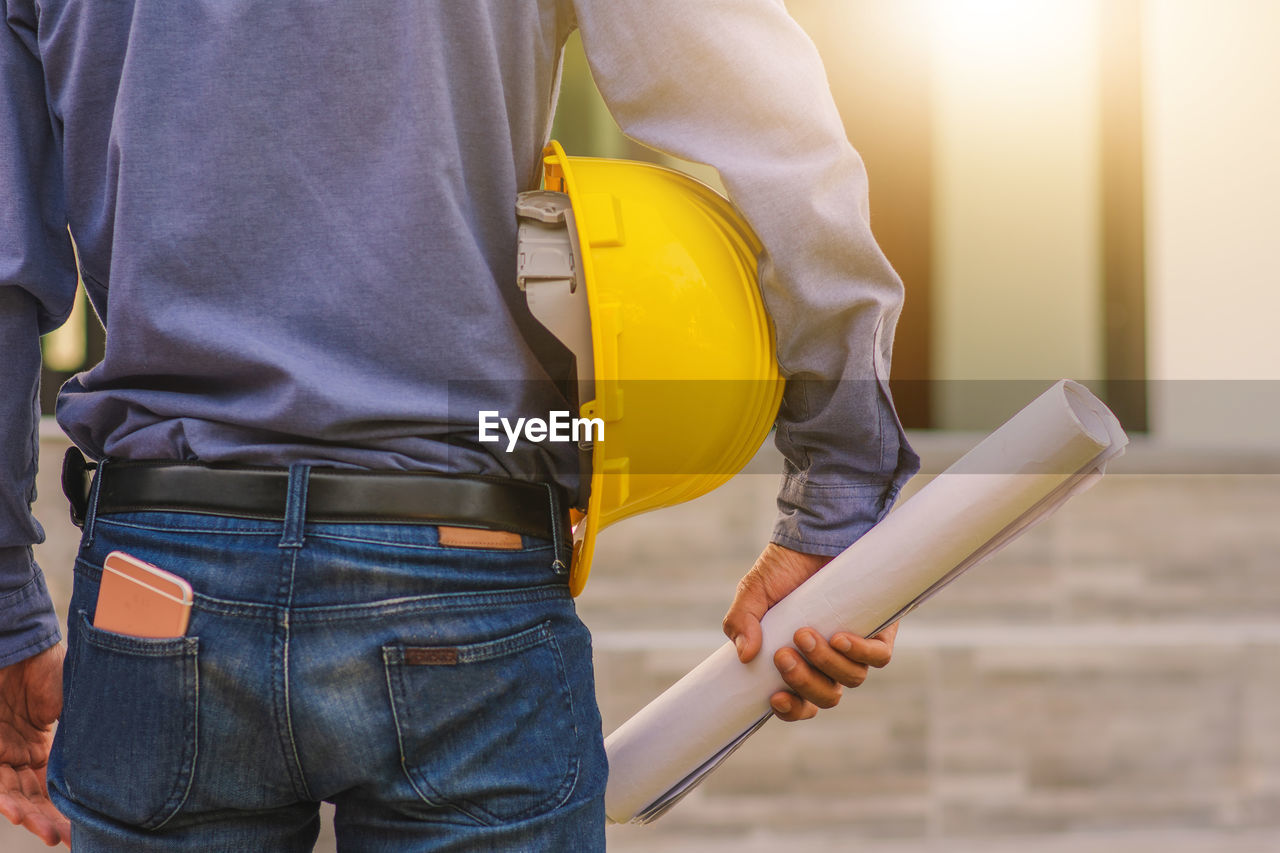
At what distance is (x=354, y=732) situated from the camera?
3.56ft

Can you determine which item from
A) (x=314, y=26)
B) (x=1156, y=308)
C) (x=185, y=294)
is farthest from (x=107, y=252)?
(x=1156, y=308)

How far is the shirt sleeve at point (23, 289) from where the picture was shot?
1270 mm

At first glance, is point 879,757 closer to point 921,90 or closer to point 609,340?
point 921,90

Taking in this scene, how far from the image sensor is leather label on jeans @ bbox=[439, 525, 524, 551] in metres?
1.12

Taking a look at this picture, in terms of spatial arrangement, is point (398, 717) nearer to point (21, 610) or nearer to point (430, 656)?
point (430, 656)

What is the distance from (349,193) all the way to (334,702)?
0.50 m

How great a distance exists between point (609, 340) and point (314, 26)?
0.43m

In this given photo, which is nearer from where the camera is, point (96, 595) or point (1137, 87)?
point (96, 595)

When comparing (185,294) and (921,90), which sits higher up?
(185,294)

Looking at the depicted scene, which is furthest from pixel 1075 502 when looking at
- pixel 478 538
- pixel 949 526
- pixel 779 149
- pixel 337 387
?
pixel 337 387

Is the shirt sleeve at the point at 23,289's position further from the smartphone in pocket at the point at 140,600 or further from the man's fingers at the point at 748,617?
the man's fingers at the point at 748,617

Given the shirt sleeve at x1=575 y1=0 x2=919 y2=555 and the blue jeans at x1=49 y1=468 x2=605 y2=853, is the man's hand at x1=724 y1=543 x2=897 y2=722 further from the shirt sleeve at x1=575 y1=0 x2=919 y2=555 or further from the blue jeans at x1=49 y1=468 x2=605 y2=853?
the blue jeans at x1=49 y1=468 x2=605 y2=853

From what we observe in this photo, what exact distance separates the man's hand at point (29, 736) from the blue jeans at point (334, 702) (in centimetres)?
34

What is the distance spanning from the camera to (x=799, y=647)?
142cm
